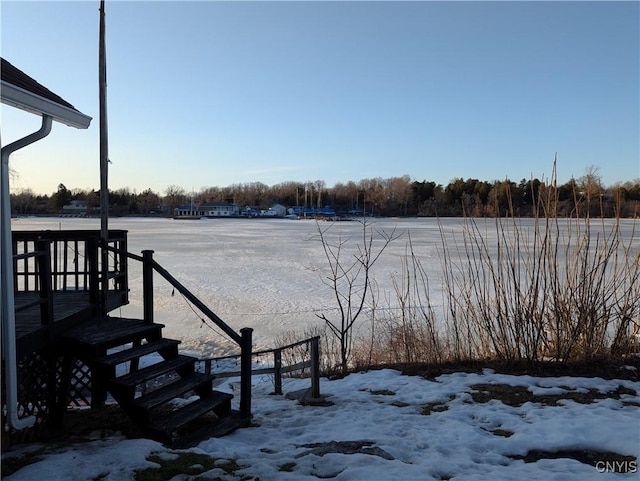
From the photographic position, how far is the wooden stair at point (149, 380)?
4.07 m

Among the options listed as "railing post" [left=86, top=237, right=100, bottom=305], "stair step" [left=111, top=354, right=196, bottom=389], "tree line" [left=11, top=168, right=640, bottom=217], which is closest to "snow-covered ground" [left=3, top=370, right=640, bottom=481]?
"stair step" [left=111, top=354, right=196, bottom=389]

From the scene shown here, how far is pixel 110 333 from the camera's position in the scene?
4730mm

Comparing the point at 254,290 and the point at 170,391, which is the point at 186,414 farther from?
the point at 254,290

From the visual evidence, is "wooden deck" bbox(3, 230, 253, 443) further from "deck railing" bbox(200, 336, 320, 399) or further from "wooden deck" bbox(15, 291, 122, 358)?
"deck railing" bbox(200, 336, 320, 399)

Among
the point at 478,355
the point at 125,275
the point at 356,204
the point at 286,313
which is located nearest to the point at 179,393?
the point at 125,275

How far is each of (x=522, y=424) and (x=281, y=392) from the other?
349 centimetres

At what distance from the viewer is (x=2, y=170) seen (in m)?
3.69

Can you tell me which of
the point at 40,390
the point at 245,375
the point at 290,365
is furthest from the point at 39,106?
the point at 290,365

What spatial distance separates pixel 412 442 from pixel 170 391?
232cm

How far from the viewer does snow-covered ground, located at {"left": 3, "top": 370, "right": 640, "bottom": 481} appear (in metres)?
3.23

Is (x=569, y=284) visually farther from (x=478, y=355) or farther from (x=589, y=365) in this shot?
(x=478, y=355)

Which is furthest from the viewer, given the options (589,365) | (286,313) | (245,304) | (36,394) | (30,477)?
(245,304)

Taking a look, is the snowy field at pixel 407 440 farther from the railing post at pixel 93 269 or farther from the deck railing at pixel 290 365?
the railing post at pixel 93 269

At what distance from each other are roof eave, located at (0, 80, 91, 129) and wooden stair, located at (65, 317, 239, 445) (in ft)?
7.13
